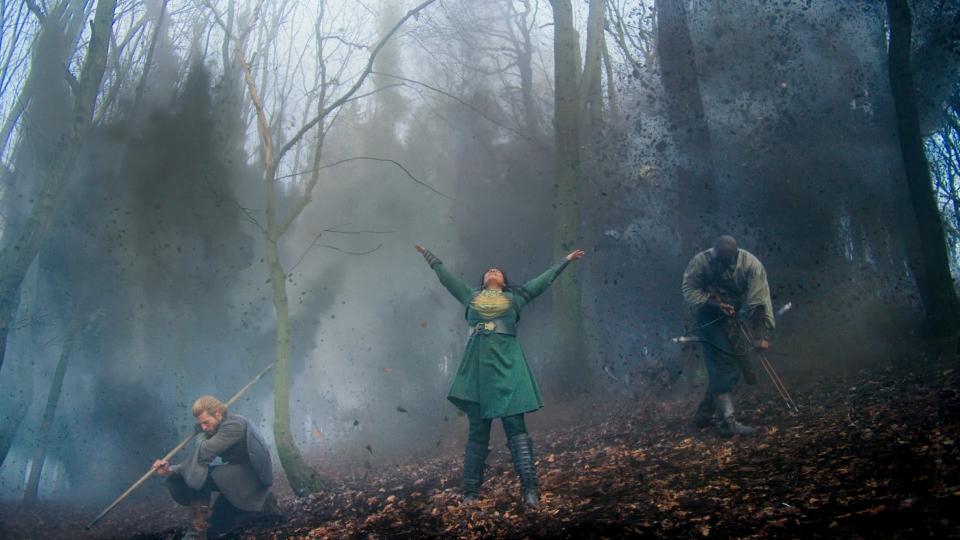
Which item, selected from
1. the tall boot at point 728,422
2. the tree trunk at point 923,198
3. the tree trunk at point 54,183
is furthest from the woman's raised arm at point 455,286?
the tree trunk at point 923,198

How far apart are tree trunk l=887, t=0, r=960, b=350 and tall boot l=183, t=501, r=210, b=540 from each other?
10.2m

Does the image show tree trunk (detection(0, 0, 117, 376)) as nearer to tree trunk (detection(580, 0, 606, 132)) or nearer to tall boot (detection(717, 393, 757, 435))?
tree trunk (detection(580, 0, 606, 132))

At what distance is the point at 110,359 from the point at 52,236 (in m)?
3.65

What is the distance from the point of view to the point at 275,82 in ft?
51.6

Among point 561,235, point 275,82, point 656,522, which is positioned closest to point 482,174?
point 275,82

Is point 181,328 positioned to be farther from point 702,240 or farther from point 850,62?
point 850,62

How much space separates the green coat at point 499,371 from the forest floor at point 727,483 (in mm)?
927

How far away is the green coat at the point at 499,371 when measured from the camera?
19.2ft

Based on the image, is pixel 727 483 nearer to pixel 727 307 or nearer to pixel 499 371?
pixel 499 371

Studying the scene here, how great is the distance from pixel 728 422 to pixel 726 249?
196 centimetres

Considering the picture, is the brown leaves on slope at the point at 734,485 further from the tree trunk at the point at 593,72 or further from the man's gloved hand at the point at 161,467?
the tree trunk at the point at 593,72

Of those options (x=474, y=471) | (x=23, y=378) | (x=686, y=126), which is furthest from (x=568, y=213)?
(x=23, y=378)

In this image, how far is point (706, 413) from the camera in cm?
772

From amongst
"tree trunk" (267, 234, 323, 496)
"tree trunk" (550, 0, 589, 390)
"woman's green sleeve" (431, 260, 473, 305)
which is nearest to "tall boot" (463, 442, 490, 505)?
"woman's green sleeve" (431, 260, 473, 305)
